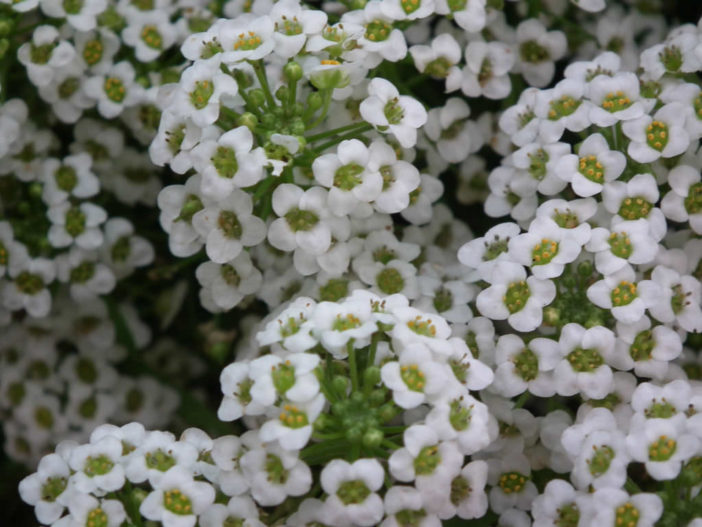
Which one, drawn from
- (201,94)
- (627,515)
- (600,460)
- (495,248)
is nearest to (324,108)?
(201,94)

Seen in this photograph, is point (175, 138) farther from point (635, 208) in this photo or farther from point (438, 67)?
point (635, 208)

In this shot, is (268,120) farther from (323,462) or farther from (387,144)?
(323,462)

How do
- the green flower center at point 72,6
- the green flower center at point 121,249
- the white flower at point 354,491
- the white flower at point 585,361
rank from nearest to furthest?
the white flower at point 354,491
the white flower at point 585,361
the green flower center at point 72,6
the green flower center at point 121,249

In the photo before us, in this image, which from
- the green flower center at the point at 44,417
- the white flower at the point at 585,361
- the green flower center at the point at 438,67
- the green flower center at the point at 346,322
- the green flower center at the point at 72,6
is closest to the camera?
the green flower center at the point at 346,322

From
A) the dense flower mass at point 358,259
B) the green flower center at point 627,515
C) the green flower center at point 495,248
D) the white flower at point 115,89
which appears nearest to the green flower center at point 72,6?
the dense flower mass at point 358,259

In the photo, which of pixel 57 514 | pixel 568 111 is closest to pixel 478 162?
pixel 568 111

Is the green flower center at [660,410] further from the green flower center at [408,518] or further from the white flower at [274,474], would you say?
the white flower at [274,474]

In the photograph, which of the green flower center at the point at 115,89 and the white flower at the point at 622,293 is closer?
the white flower at the point at 622,293

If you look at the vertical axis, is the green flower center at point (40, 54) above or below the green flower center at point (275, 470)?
above
